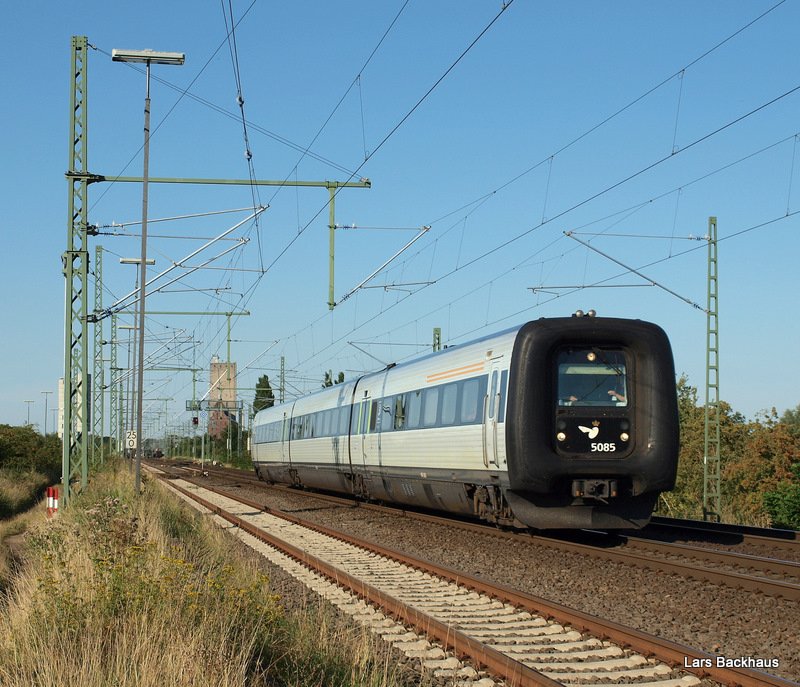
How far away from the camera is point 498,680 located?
7.37 metres

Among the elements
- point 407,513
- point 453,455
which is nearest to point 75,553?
point 453,455

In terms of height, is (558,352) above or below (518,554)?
above

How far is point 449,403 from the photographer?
1873 centimetres

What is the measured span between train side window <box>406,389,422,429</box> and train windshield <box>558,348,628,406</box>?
548 centimetres

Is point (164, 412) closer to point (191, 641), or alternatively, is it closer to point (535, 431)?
point (535, 431)

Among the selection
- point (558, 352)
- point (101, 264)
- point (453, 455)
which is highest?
point (101, 264)

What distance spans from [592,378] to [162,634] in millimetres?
10118

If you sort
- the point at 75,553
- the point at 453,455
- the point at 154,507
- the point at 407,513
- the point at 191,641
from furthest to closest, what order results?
the point at 407,513 < the point at 154,507 < the point at 453,455 < the point at 75,553 < the point at 191,641

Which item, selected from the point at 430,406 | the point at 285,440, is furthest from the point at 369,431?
the point at 285,440

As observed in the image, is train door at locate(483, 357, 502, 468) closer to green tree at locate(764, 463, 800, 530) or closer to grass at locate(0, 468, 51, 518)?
green tree at locate(764, 463, 800, 530)

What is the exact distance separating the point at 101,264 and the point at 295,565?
26.7m

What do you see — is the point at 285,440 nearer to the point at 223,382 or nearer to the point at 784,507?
the point at 223,382

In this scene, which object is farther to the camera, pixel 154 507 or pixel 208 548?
pixel 154 507

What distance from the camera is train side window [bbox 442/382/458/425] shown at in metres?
18.4
